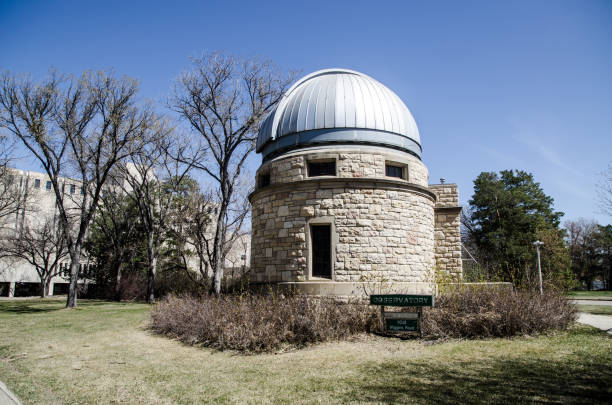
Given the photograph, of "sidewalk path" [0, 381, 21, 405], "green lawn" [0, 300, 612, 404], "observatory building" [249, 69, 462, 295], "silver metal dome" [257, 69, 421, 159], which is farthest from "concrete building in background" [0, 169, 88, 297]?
"sidewalk path" [0, 381, 21, 405]

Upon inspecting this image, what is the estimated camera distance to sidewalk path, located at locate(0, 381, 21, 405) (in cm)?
518

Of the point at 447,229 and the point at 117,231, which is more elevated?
the point at 117,231

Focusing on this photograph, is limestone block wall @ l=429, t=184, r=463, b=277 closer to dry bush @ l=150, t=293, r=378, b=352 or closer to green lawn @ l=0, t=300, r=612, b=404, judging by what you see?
green lawn @ l=0, t=300, r=612, b=404

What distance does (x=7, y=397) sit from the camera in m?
5.43

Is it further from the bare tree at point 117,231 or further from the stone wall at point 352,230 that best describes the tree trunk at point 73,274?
the bare tree at point 117,231

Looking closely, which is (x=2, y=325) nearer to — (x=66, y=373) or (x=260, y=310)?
(x=66, y=373)

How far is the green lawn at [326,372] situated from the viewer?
512cm

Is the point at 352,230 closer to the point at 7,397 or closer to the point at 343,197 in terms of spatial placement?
the point at 343,197

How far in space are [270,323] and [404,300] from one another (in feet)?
10.3

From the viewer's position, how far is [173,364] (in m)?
7.31

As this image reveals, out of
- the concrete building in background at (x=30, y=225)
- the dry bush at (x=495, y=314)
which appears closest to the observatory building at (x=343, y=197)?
the dry bush at (x=495, y=314)

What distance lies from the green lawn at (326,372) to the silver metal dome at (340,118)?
692 cm

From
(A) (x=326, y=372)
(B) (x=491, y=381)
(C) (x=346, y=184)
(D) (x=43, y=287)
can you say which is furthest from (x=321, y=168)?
(D) (x=43, y=287)

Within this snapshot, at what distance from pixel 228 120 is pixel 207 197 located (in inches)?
462
